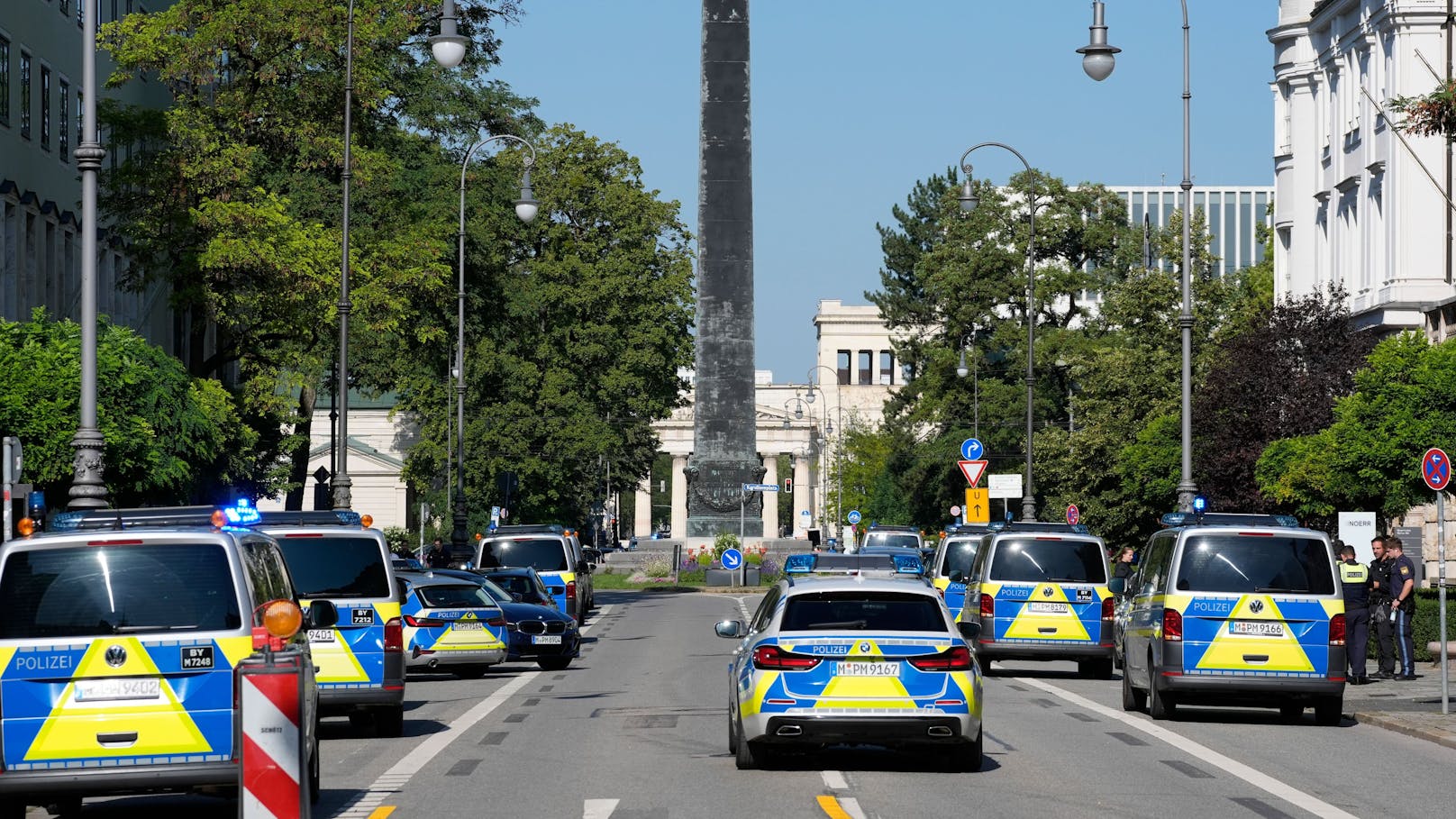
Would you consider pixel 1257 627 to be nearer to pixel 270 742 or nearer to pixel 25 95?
pixel 270 742

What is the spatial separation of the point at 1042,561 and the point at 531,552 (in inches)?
579

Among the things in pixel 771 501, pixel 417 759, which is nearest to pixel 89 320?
pixel 417 759

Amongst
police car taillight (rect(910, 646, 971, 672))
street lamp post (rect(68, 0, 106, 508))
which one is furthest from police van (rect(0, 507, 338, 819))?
street lamp post (rect(68, 0, 106, 508))

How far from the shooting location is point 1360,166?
5516 cm

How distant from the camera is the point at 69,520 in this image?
43.8 ft

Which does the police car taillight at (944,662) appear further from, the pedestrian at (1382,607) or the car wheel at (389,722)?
the pedestrian at (1382,607)

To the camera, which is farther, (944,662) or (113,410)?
(113,410)

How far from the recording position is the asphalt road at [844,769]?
45.1ft

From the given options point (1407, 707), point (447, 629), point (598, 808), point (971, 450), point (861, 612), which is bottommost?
point (1407, 707)

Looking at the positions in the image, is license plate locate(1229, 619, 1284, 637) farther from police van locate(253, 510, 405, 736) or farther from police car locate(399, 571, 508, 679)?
police car locate(399, 571, 508, 679)

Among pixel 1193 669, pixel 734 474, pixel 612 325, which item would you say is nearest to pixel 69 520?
pixel 1193 669

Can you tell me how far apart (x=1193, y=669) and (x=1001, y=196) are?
222ft

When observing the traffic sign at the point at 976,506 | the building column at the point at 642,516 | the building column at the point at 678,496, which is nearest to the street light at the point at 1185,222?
the traffic sign at the point at 976,506

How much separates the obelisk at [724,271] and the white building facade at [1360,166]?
565 inches
